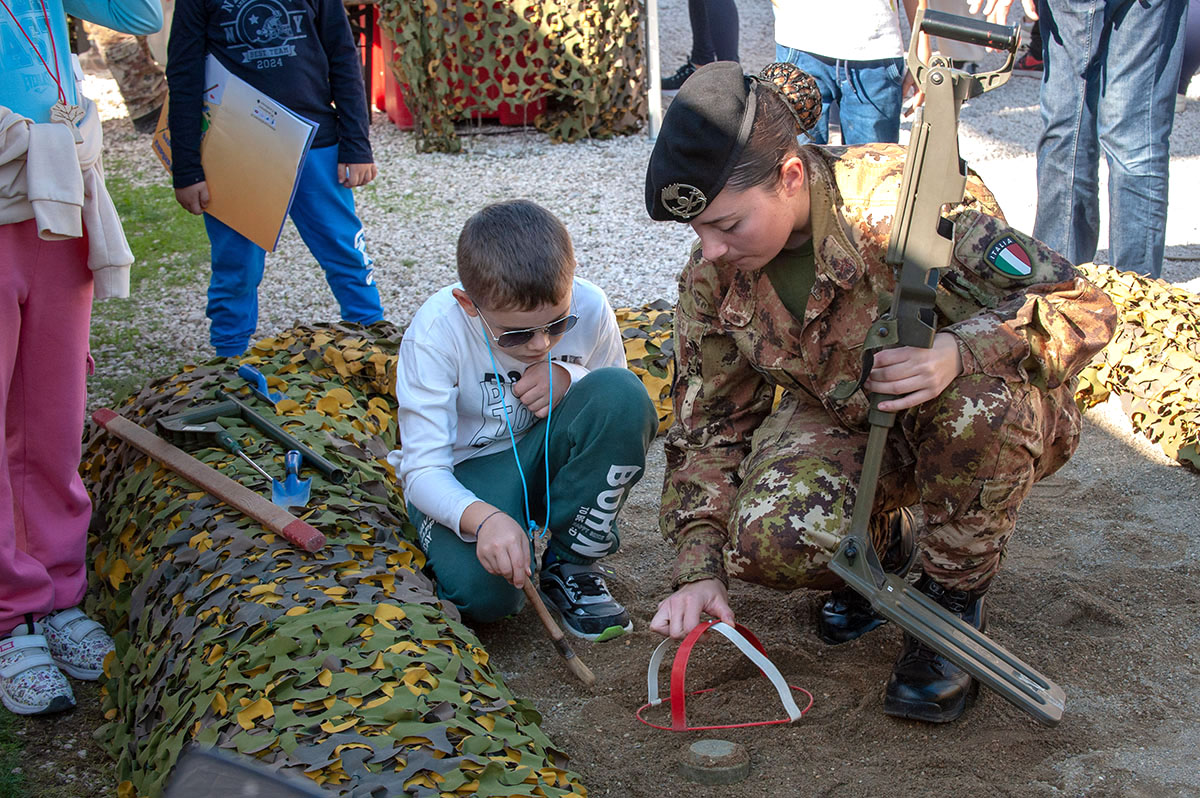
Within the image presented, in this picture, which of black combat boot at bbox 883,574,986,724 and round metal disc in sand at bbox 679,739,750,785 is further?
black combat boot at bbox 883,574,986,724

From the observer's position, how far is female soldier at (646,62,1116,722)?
1993mm

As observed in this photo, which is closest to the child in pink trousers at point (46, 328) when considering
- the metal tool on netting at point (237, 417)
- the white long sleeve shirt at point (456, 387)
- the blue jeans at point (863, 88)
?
the metal tool on netting at point (237, 417)

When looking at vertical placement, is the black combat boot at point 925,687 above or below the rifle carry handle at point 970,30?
below

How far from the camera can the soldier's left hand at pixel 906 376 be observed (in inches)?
76.9

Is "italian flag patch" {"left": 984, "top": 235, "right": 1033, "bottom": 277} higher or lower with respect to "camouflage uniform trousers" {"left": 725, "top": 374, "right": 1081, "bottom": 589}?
higher

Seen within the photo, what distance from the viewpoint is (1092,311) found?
2068mm

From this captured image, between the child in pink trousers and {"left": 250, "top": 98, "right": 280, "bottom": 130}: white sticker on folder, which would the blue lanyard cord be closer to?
the child in pink trousers

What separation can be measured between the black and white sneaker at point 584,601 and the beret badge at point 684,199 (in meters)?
1.01

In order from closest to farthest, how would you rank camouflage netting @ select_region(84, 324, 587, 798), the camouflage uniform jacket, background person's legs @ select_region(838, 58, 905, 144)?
camouflage netting @ select_region(84, 324, 587, 798) → the camouflage uniform jacket → background person's legs @ select_region(838, 58, 905, 144)

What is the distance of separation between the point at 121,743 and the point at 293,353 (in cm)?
155

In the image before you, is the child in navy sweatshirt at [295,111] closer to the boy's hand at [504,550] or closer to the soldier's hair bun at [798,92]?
the boy's hand at [504,550]

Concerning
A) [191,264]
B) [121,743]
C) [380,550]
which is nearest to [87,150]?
[380,550]

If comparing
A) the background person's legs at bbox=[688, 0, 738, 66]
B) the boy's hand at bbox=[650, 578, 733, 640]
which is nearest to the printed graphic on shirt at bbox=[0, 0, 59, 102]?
the boy's hand at bbox=[650, 578, 733, 640]

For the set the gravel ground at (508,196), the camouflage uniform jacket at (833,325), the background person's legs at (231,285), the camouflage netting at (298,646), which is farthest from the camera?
the gravel ground at (508,196)
